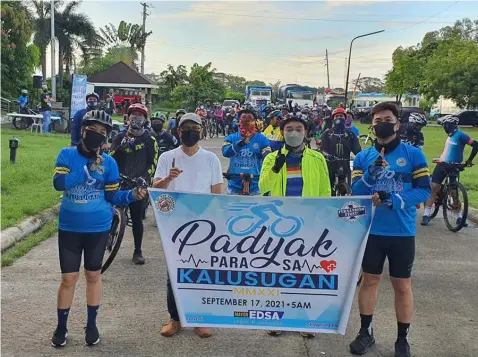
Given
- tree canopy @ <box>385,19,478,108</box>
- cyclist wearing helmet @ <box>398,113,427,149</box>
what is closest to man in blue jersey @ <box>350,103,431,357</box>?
cyclist wearing helmet @ <box>398,113,427,149</box>

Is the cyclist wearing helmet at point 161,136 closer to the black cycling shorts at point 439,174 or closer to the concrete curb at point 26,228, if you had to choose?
the concrete curb at point 26,228

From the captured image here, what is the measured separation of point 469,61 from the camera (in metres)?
49.1

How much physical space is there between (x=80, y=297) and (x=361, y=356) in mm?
2807

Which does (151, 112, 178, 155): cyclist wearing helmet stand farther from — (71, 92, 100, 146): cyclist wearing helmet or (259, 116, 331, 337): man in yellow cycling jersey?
(259, 116, 331, 337): man in yellow cycling jersey

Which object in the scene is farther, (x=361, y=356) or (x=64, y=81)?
(x=64, y=81)

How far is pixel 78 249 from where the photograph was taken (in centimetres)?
437

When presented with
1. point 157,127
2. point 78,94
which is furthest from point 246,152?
point 78,94

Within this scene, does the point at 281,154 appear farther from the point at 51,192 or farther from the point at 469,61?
the point at 469,61

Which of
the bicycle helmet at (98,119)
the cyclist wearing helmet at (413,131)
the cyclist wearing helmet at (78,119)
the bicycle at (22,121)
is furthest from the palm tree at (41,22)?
the bicycle helmet at (98,119)

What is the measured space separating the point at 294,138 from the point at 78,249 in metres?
2.03

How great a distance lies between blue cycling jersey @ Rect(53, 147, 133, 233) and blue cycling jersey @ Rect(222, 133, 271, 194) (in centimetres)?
301

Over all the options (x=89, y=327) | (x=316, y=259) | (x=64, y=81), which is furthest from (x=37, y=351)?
(x=64, y=81)

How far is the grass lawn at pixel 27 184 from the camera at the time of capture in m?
8.47

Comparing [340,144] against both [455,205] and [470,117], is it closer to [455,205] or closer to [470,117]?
[455,205]
